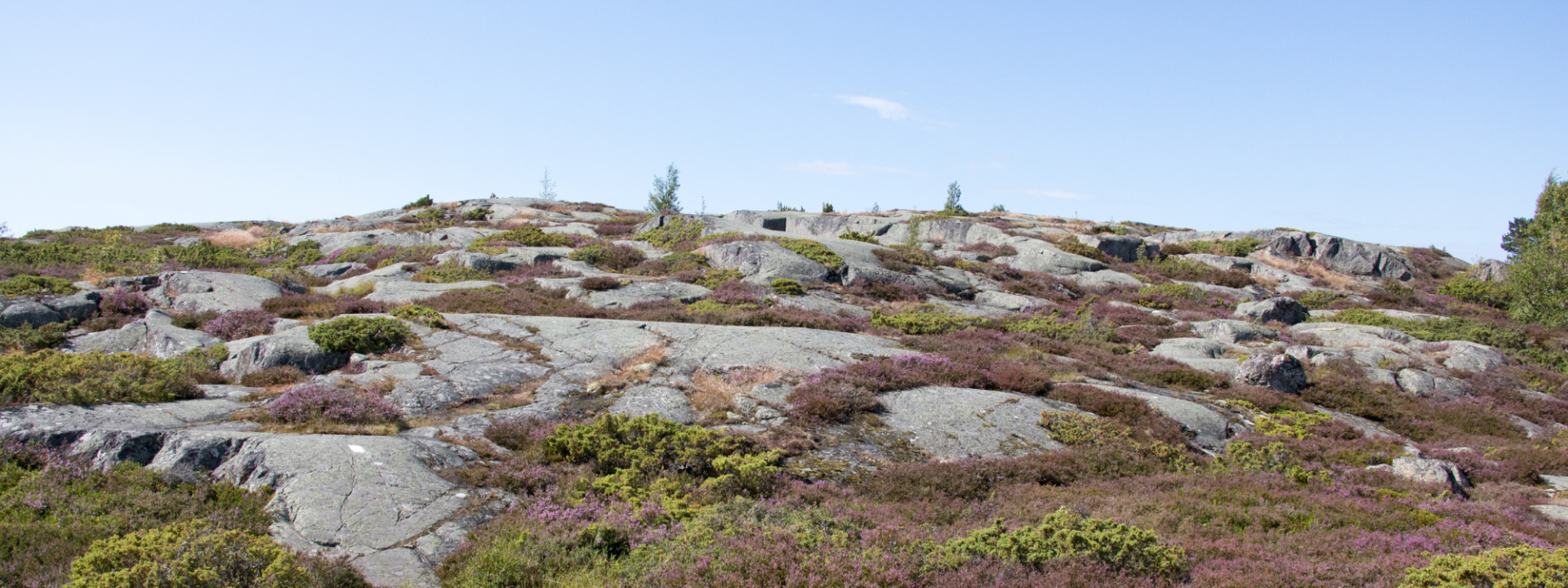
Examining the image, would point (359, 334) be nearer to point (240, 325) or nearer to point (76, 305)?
point (240, 325)

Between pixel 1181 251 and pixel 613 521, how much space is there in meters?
49.1

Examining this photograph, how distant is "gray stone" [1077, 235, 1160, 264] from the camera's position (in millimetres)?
45375

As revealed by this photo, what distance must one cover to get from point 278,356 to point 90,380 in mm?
3750

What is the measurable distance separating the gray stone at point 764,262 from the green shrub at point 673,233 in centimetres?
579

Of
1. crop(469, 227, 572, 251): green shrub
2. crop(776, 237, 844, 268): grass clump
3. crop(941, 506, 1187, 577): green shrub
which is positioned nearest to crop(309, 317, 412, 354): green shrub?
crop(941, 506, 1187, 577): green shrub

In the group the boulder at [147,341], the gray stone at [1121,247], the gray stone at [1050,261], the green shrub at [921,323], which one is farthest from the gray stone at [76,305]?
the gray stone at [1121,247]

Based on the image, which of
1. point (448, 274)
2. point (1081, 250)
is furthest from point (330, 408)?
point (1081, 250)

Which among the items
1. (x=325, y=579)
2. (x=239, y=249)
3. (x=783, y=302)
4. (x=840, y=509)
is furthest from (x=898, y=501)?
(x=239, y=249)

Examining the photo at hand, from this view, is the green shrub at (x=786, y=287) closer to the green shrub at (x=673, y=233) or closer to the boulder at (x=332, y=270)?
the green shrub at (x=673, y=233)

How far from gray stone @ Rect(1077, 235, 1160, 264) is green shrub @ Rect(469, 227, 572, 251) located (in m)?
32.0

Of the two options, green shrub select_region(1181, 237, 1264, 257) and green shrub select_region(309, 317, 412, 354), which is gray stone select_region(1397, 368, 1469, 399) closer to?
green shrub select_region(309, 317, 412, 354)

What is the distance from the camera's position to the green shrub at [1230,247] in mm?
48188

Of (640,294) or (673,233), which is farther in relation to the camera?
(673,233)

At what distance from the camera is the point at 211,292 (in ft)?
68.0
